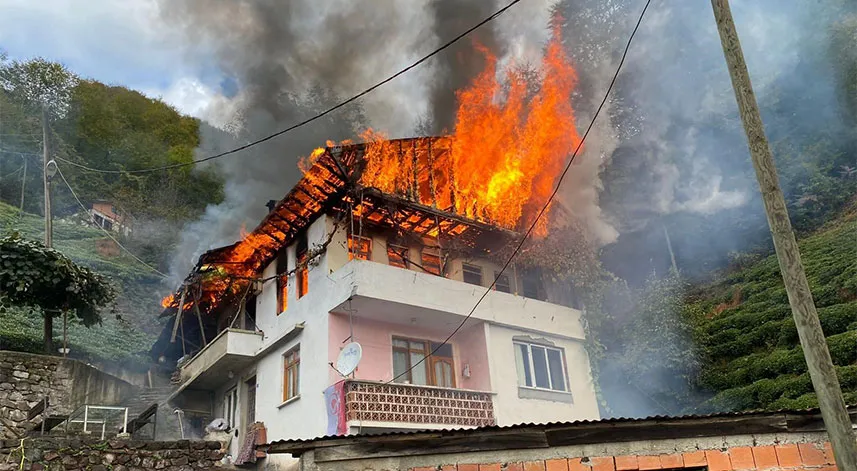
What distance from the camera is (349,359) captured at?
624 inches

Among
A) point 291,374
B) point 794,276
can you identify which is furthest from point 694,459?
point 291,374

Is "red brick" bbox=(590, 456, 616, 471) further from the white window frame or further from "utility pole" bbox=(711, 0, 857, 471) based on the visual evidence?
the white window frame

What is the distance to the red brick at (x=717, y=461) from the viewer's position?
28.5 feet

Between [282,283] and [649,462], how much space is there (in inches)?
608

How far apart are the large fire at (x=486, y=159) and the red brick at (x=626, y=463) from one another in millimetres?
14336

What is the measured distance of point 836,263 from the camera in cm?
2441

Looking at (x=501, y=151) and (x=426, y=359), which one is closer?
(x=426, y=359)

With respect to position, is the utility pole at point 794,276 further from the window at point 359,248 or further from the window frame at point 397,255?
the window frame at point 397,255

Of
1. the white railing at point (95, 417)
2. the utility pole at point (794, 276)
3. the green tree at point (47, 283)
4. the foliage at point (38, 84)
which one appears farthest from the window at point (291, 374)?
the foliage at point (38, 84)

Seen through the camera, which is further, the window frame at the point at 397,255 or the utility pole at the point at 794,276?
the window frame at the point at 397,255

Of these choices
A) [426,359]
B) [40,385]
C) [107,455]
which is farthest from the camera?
[426,359]

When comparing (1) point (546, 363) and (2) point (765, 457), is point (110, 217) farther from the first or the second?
(2) point (765, 457)

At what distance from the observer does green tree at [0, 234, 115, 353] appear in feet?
54.6

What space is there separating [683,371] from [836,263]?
7786 mm
